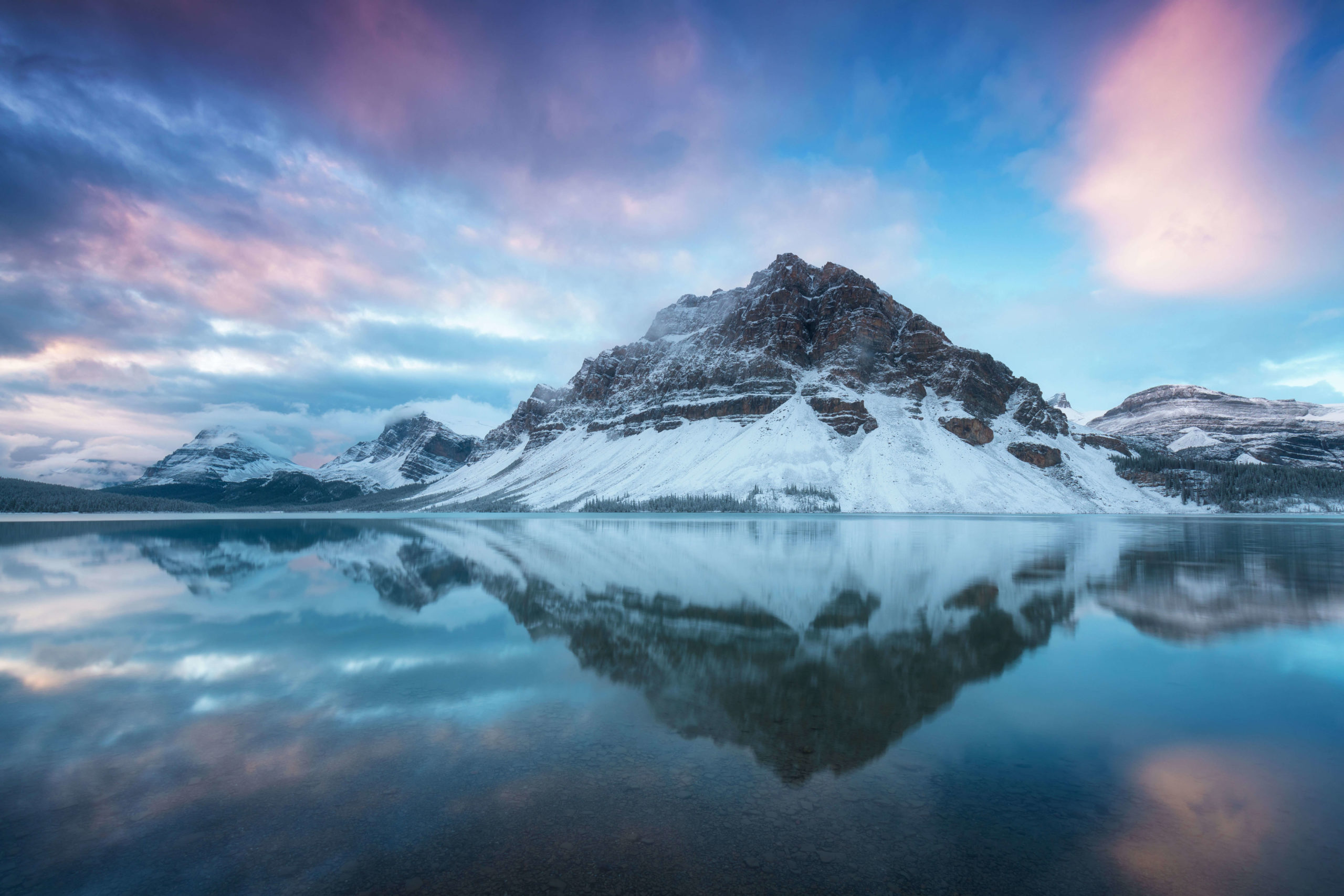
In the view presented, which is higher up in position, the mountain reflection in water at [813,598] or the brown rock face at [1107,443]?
the brown rock face at [1107,443]

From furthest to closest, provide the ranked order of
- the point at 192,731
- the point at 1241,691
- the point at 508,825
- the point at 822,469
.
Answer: the point at 822,469 < the point at 1241,691 < the point at 192,731 < the point at 508,825

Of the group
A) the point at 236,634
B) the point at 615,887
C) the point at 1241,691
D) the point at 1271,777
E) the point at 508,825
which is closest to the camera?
the point at 615,887

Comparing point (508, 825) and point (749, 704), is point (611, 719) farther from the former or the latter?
point (508, 825)

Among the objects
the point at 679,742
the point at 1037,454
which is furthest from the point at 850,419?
the point at 679,742

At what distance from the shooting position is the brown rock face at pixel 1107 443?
193 metres

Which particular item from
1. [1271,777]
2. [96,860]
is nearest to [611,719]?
[96,860]

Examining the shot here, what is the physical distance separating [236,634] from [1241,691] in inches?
1273

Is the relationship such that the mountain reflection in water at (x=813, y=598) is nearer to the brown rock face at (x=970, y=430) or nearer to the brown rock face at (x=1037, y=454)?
the brown rock face at (x=1037, y=454)

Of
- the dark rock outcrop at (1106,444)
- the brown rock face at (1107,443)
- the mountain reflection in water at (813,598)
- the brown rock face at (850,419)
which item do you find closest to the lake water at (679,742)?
the mountain reflection in water at (813,598)

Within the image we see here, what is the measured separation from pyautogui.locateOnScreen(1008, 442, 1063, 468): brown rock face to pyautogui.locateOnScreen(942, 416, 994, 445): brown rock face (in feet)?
25.6

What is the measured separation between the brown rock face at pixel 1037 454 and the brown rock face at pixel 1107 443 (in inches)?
1158

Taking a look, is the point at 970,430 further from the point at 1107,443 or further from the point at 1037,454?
the point at 1107,443

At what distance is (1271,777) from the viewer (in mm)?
10578

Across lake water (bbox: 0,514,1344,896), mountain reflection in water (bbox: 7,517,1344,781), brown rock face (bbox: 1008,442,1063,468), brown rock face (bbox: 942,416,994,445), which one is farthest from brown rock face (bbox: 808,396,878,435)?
lake water (bbox: 0,514,1344,896)
